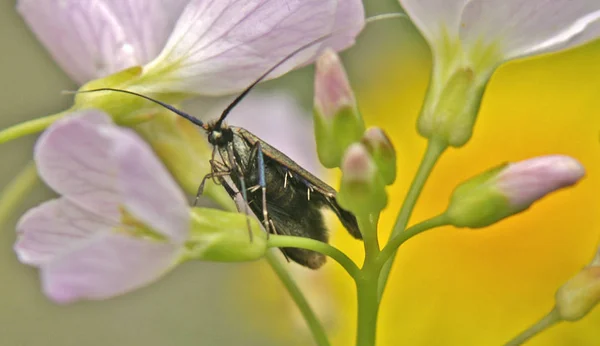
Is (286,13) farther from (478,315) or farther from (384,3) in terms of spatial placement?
(384,3)

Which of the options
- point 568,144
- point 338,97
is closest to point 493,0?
point 338,97

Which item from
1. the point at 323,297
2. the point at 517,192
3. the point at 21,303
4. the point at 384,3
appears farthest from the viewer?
the point at 21,303

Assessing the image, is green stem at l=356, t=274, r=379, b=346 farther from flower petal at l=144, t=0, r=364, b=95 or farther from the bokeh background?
the bokeh background

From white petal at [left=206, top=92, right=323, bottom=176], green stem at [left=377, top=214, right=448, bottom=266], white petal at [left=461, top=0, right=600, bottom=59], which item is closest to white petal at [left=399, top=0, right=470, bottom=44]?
white petal at [left=461, top=0, right=600, bottom=59]

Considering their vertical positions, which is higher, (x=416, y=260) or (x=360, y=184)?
(x=360, y=184)

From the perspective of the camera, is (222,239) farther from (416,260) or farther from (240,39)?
(416,260)

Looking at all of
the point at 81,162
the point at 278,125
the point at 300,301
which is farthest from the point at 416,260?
the point at 81,162
